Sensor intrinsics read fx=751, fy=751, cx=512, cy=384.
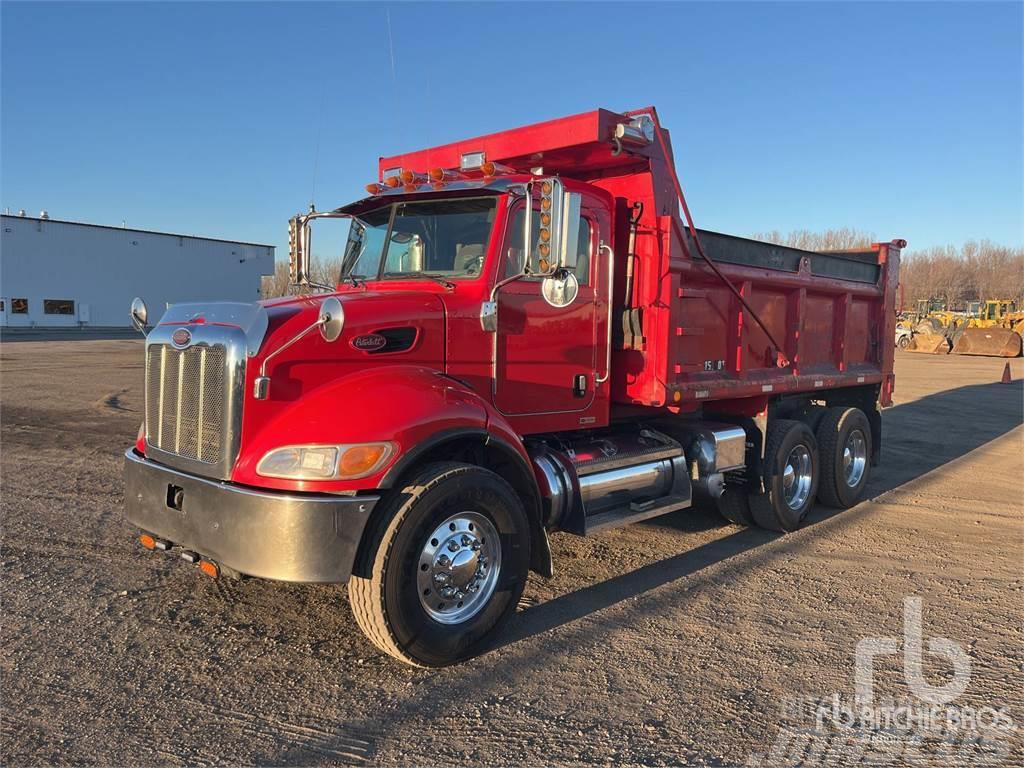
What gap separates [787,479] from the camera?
704cm

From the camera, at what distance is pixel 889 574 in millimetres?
5594

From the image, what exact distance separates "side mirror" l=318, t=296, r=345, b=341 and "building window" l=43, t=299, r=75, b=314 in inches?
2326

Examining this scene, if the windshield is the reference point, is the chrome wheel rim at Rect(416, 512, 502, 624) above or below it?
below

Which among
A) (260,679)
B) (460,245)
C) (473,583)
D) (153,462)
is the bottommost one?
(260,679)

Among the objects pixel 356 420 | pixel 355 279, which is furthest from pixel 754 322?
pixel 356 420

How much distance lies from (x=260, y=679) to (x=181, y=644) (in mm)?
654

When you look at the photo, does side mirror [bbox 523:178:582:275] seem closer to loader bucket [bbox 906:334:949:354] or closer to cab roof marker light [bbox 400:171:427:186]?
cab roof marker light [bbox 400:171:427:186]

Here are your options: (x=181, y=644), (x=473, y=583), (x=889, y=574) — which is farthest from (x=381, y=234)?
(x=889, y=574)

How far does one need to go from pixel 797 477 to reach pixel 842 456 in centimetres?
82

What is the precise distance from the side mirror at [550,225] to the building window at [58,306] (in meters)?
59.2

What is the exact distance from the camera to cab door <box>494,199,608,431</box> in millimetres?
4703

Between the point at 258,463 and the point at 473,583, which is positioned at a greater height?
the point at 258,463

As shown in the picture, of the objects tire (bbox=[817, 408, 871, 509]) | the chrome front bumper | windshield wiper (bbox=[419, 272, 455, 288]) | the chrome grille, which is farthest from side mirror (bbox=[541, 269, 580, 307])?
tire (bbox=[817, 408, 871, 509])

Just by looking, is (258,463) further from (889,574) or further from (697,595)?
(889,574)
